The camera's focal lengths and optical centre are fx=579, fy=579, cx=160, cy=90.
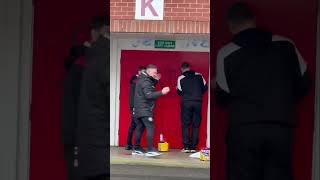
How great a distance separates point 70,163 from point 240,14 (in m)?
1.88

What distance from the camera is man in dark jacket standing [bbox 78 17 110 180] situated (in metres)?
4.82

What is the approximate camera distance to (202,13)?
12664 millimetres

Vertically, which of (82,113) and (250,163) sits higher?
(82,113)

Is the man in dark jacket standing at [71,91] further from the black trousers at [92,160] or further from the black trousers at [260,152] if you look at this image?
the black trousers at [260,152]

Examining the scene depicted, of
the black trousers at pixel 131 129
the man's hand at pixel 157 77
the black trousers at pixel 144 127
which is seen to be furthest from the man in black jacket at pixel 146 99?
the black trousers at pixel 131 129

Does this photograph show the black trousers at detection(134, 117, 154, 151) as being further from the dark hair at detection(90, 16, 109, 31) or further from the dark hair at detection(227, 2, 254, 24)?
the dark hair at detection(227, 2, 254, 24)

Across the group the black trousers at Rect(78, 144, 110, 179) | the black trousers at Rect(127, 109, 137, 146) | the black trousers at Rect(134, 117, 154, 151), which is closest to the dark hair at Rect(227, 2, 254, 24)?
the black trousers at Rect(78, 144, 110, 179)

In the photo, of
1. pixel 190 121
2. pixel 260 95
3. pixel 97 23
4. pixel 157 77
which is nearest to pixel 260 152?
pixel 260 95

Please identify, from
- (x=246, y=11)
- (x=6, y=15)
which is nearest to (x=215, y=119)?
(x=246, y=11)

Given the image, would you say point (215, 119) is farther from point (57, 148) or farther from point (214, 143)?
point (57, 148)

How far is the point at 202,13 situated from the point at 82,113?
26.9ft

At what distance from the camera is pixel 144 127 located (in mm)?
12359

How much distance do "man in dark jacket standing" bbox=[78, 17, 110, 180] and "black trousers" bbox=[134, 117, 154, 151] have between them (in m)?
7.03

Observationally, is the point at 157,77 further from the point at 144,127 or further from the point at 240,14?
the point at 240,14
